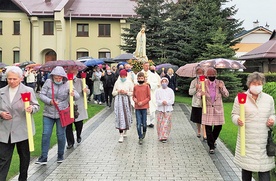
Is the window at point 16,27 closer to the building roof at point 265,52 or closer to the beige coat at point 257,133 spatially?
the building roof at point 265,52

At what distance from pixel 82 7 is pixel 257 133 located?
40.2 m

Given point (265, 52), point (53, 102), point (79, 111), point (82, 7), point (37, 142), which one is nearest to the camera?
point (53, 102)

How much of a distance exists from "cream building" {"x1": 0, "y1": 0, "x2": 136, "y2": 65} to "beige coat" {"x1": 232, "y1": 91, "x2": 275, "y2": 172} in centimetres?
3698

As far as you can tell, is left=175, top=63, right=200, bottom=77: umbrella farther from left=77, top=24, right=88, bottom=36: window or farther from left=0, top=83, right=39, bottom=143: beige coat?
left=77, top=24, right=88, bottom=36: window

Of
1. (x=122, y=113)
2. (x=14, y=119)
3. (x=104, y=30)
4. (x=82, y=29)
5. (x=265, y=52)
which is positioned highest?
(x=82, y=29)

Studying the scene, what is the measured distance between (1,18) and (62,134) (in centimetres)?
3742

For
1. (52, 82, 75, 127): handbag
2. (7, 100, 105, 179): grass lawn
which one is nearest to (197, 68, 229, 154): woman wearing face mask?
(52, 82, 75, 127): handbag

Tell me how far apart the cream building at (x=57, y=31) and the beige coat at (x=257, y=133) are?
37.0 meters

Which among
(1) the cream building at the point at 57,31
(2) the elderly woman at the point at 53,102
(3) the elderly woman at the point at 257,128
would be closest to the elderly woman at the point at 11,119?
(2) the elderly woman at the point at 53,102

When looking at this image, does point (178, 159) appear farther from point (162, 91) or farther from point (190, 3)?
point (190, 3)

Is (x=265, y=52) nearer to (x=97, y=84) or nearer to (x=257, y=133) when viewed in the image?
(x=97, y=84)

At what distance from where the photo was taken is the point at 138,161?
27.8 ft

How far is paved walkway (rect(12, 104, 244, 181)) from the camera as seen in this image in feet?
24.0

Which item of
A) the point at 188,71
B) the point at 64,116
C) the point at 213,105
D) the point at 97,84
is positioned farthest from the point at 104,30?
the point at 64,116
